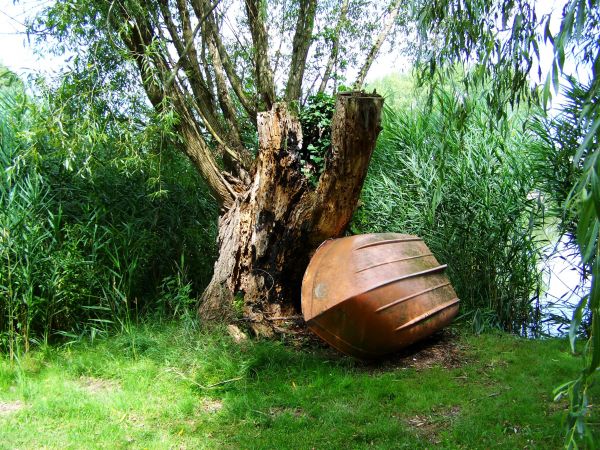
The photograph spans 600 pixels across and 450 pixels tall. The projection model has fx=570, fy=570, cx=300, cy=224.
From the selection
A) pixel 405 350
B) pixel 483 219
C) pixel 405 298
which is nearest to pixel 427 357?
pixel 405 350

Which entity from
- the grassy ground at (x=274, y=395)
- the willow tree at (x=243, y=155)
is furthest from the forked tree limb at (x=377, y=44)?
the grassy ground at (x=274, y=395)

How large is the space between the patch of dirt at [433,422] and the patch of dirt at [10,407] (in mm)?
2658

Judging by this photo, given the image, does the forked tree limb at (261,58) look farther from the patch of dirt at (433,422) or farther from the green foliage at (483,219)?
the patch of dirt at (433,422)

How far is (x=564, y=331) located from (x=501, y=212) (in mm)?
1354

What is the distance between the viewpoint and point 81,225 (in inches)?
203

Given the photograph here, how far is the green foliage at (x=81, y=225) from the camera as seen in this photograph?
473 cm

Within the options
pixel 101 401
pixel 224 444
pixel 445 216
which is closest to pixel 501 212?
pixel 445 216

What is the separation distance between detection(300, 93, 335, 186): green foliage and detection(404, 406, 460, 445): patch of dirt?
8.57 feet

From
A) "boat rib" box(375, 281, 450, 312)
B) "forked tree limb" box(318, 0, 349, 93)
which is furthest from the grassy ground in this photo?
"forked tree limb" box(318, 0, 349, 93)

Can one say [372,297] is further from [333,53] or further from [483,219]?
[333,53]

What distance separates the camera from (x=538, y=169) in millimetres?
5766

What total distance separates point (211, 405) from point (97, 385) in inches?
39.5

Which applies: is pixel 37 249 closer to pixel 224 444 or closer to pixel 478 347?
pixel 224 444

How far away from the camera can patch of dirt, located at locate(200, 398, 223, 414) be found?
3893 millimetres
